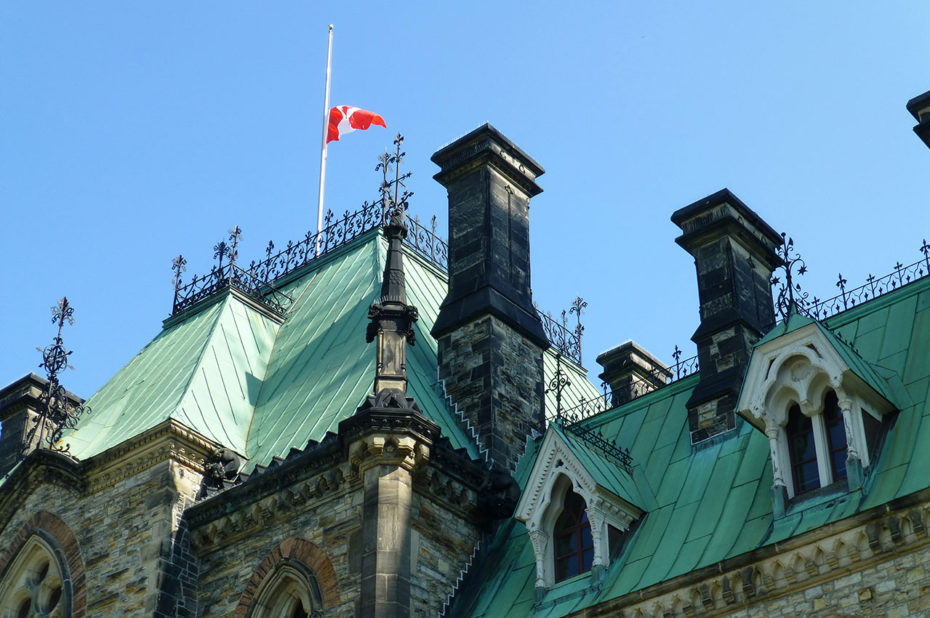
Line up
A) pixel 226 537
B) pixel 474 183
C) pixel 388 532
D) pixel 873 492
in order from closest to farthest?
pixel 873 492 < pixel 388 532 < pixel 226 537 < pixel 474 183

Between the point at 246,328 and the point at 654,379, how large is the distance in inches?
301

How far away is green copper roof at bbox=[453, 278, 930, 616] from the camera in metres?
20.3

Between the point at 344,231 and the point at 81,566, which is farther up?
the point at 344,231

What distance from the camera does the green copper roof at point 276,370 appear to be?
26.7m

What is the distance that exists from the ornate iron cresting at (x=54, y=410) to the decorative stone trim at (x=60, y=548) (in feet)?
4.07

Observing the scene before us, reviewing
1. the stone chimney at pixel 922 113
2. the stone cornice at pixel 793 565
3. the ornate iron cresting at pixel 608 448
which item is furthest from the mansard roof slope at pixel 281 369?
the stone chimney at pixel 922 113

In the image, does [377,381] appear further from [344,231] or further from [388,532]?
[344,231]

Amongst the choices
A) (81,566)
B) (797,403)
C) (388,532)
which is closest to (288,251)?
(81,566)

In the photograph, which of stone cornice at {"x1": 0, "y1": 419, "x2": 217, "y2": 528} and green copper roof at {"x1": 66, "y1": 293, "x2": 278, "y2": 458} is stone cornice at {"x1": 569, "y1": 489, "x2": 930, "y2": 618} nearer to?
stone cornice at {"x1": 0, "y1": 419, "x2": 217, "y2": 528}

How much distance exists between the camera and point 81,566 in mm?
26062

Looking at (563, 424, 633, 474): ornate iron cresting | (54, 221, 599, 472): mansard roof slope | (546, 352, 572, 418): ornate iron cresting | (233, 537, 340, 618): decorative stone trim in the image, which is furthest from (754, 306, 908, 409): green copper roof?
(233, 537, 340, 618): decorative stone trim

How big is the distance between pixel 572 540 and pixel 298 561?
401 cm

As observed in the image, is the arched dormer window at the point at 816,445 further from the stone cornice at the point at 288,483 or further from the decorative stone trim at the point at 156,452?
the decorative stone trim at the point at 156,452

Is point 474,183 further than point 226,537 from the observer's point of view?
Yes
